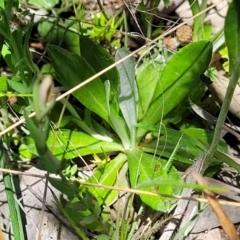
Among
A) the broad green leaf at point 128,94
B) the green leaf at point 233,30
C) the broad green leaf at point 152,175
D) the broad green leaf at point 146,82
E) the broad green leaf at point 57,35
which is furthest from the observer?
the broad green leaf at point 57,35

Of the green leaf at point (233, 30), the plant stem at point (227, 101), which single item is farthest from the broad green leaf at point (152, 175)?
the green leaf at point (233, 30)

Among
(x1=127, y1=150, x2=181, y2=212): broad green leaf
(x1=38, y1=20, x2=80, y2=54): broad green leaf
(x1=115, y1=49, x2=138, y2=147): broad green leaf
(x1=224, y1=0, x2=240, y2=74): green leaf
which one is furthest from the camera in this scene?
(x1=38, y1=20, x2=80, y2=54): broad green leaf

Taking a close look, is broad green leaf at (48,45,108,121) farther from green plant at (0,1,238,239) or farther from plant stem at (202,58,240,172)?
plant stem at (202,58,240,172)

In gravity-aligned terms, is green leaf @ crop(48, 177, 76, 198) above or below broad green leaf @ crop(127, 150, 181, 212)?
above

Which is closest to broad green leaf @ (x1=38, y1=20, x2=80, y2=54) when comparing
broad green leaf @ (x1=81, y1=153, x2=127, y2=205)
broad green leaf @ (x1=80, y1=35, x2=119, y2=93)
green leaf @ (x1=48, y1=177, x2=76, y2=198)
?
broad green leaf @ (x1=80, y1=35, x2=119, y2=93)

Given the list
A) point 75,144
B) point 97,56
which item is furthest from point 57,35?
point 75,144

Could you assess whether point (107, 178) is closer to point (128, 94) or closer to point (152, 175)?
point (152, 175)

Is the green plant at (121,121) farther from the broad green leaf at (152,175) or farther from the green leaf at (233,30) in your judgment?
the green leaf at (233,30)
